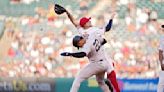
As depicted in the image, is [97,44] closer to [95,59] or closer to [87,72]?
[95,59]

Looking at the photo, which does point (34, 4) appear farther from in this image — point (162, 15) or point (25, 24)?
point (162, 15)

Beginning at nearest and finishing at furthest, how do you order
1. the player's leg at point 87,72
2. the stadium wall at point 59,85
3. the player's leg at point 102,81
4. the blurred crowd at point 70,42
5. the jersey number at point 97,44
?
the jersey number at point 97,44 → the player's leg at point 87,72 → the player's leg at point 102,81 → the stadium wall at point 59,85 → the blurred crowd at point 70,42

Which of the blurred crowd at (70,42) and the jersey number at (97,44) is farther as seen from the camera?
the blurred crowd at (70,42)

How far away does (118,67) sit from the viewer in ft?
37.7

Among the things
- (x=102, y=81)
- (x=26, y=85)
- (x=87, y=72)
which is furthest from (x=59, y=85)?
(x=87, y=72)

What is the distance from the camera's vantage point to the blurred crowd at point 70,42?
37.9 ft

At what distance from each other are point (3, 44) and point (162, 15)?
3979 mm

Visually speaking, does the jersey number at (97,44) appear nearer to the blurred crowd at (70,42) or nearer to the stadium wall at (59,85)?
the stadium wall at (59,85)

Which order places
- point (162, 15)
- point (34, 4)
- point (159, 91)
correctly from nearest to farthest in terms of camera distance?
point (159, 91)
point (162, 15)
point (34, 4)

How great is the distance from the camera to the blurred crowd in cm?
1155

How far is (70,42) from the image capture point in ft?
→ 39.9

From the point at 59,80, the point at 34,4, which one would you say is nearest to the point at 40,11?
the point at 34,4

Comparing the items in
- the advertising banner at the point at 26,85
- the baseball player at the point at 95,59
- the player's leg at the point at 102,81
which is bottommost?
the advertising banner at the point at 26,85

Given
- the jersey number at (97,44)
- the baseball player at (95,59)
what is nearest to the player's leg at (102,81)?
the baseball player at (95,59)
